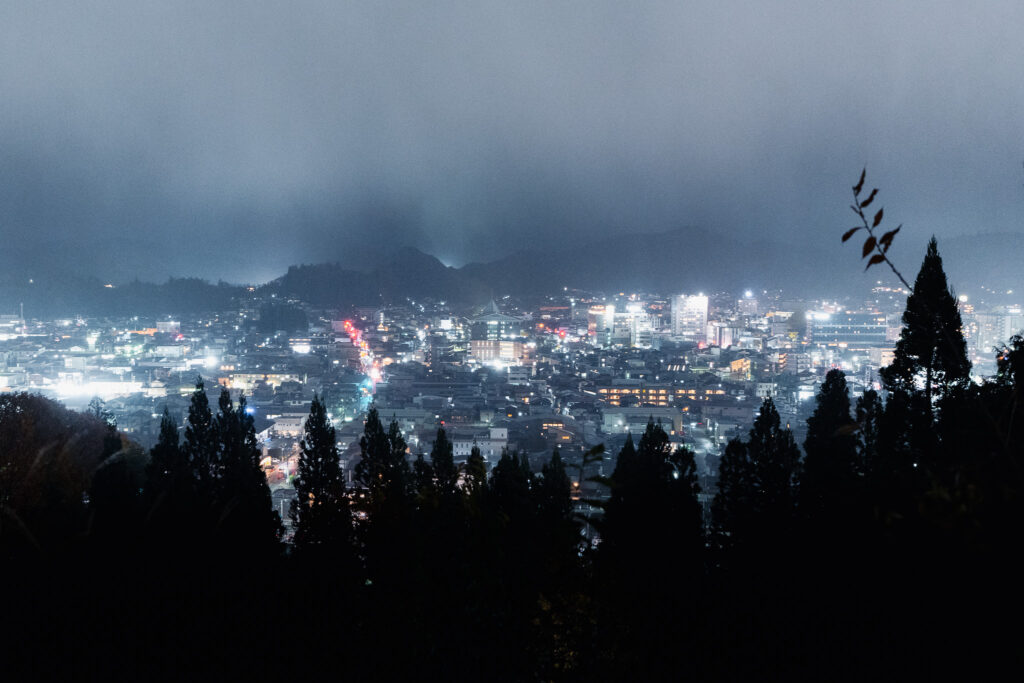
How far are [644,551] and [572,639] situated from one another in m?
1.69

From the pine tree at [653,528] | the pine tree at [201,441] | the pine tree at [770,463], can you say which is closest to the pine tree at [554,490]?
the pine tree at [653,528]

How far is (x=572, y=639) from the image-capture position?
2.79 meters

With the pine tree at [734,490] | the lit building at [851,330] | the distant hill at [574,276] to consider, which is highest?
the distant hill at [574,276]

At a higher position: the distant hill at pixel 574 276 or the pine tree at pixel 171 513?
the distant hill at pixel 574 276

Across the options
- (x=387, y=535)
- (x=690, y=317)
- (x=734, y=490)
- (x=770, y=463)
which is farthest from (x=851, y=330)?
(x=387, y=535)

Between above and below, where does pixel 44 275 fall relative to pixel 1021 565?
above

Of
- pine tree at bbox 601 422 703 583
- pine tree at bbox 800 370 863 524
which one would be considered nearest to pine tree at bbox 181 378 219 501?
pine tree at bbox 601 422 703 583

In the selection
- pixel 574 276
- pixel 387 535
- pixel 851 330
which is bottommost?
pixel 387 535

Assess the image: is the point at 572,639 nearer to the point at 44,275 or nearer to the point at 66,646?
the point at 66,646

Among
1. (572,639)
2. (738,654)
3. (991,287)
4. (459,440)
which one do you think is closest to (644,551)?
(738,654)

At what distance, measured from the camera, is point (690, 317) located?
53.3m

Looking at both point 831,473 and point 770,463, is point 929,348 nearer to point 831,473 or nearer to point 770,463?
point 831,473

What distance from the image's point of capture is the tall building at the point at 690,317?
2069 inches

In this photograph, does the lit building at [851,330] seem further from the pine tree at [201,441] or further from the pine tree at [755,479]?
the pine tree at [201,441]
